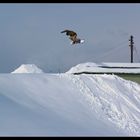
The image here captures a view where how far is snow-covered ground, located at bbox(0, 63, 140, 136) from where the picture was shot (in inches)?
452

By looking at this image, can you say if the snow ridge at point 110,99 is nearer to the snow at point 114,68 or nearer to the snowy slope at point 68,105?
the snowy slope at point 68,105

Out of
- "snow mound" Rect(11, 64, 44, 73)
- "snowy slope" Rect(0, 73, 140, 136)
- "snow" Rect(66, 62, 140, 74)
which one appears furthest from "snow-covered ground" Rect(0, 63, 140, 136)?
"snow mound" Rect(11, 64, 44, 73)

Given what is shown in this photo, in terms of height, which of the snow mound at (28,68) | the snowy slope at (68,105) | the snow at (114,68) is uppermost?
the snow mound at (28,68)

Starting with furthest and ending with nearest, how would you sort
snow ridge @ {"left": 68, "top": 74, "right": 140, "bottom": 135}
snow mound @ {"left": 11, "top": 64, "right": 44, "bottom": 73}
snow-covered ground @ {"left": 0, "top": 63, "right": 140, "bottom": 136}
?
1. snow mound @ {"left": 11, "top": 64, "right": 44, "bottom": 73}
2. snow ridge @ {"left": 68, "top": 74, "right": 140, "bottom": 135}
3. snow-covered ground @ {"left": 0, "top": 63, "right": 140, "bottom": 136}

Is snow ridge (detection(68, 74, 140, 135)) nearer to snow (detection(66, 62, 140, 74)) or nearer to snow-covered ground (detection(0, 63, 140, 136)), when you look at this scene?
snow-covered ground (detection(0, 63, 140, 136))

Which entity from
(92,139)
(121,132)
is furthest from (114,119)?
(92,139)

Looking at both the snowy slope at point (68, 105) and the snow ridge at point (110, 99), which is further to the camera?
the snow ridge at point (110, 99)

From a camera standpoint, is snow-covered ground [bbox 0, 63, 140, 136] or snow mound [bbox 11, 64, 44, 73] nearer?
snow-covered ground [bbox 0, 63, 140, 136]

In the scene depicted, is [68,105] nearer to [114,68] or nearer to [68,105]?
[68,105]

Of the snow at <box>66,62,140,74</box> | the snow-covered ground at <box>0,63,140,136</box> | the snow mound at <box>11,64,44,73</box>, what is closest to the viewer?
the snow-covered ground at <box>0,63,140,136</box>

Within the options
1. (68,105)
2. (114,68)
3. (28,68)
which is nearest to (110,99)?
(68,105)

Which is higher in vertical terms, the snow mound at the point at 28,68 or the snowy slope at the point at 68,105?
the snow mound at the point at 28,68

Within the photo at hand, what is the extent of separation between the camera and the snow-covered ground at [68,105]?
37.7ft

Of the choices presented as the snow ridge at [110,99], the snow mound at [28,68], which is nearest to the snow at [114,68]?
the snow ridge at [110,99]
